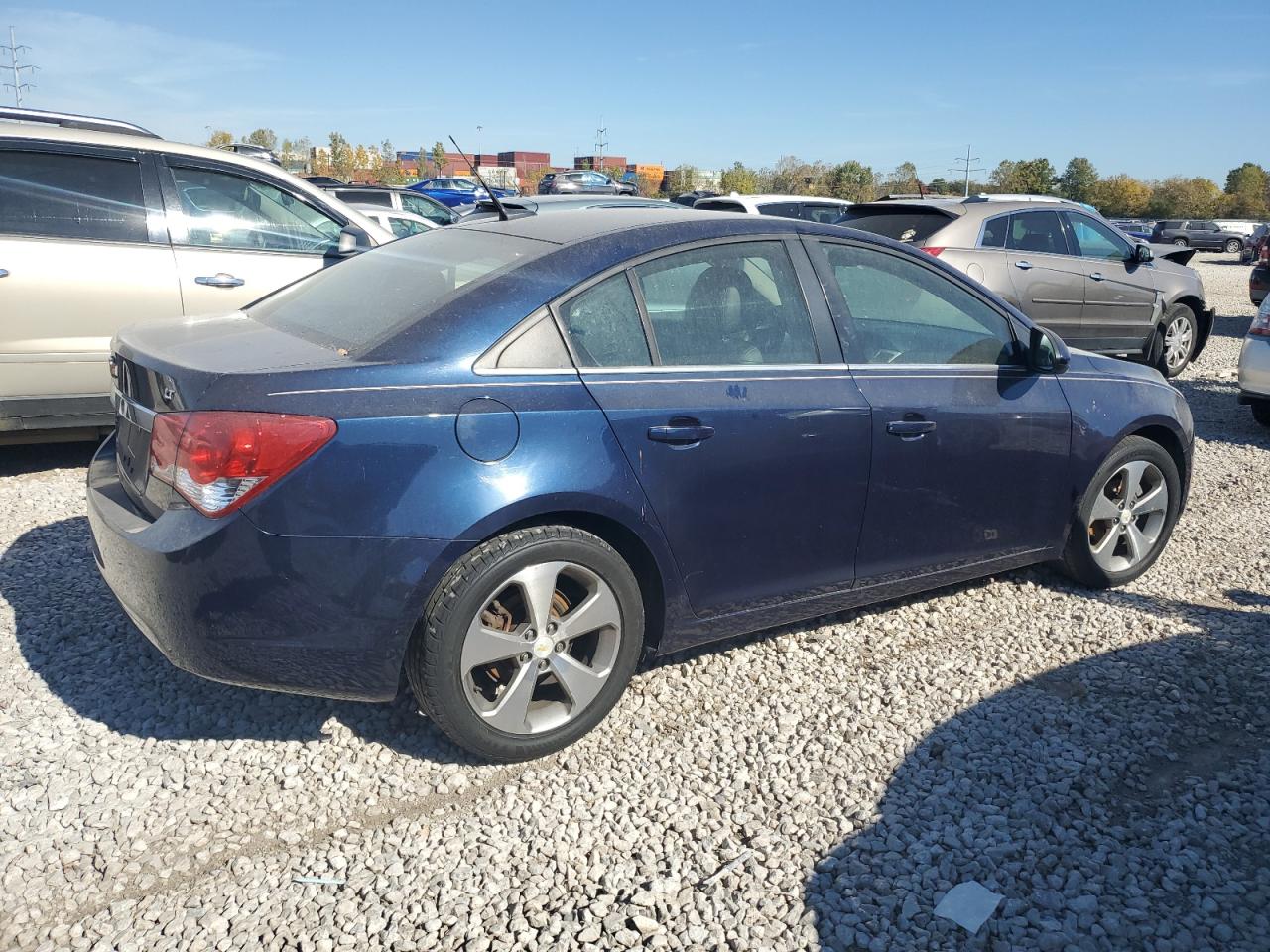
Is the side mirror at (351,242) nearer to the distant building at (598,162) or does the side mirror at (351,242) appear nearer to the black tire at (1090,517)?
the black tire at (1090,517)

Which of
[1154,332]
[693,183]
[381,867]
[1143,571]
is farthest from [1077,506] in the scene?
[693,183]

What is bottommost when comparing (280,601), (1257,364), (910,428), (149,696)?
(149,696)

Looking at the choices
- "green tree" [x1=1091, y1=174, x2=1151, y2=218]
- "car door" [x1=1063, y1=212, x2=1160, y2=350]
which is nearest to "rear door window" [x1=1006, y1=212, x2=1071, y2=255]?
"car door" [x1=1063, y1=212, x2=1160, y2=350]

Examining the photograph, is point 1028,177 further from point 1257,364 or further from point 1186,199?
point 1257,364

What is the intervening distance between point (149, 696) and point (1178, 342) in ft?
33.6

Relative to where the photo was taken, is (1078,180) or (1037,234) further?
(1078,180)

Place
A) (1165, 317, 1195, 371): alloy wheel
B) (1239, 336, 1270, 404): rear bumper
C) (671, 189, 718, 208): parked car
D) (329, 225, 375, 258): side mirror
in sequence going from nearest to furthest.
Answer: (329, 225, 375, 258): side mirror < (1239, 336, 1270, 404): rear bumper < (1165, 317, 1195, 371): alloy wheel < (671, 189, 718, 208): parked car

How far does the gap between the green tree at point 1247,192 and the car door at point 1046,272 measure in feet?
190

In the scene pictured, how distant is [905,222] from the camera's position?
9.16m

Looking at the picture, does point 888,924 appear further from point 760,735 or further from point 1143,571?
point 1143,571

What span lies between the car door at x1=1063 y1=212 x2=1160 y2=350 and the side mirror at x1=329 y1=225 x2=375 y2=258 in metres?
6.77

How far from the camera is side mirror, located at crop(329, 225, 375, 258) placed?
5871mm

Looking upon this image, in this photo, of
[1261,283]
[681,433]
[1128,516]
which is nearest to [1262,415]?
[1128,516]

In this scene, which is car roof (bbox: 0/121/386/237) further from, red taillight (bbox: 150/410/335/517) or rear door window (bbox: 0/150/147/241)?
red taillight (bbox: 150/410/335/517)
